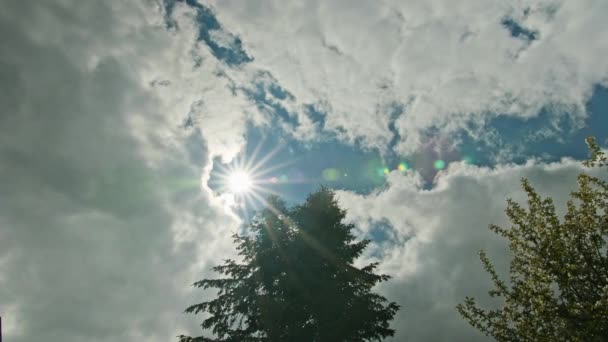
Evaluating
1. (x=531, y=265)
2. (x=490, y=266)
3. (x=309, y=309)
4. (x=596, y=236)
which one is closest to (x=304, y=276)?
(x=309, y=309)

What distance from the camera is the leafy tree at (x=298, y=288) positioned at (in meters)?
13.4

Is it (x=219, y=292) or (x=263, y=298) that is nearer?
(x=263, y=298)

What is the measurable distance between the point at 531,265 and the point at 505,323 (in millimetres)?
1712

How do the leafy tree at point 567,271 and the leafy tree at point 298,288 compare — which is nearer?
the leafy tree at point 567,271

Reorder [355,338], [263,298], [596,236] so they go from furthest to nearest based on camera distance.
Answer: [355,338] → [263,298] → [596,236]

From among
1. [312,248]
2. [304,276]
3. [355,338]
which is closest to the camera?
[355,338]

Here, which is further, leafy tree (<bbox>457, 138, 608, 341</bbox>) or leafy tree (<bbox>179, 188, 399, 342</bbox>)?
leafy tree (<bbox>179, 188, 399, 342</bbox>)

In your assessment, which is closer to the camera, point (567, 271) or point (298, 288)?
point (567, 271)

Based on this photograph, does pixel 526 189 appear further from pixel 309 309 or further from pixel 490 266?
pixel 309 309

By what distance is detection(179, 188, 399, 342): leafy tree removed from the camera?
13398mm

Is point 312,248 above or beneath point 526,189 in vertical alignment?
above

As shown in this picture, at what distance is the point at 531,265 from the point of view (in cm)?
707

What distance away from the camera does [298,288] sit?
14.4 m

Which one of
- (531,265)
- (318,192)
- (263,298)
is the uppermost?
(318,192)
